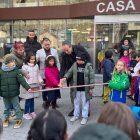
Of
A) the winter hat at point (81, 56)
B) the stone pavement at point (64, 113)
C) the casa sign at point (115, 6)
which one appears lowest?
the stone pavement at point (64, 113)

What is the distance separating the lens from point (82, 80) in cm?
684

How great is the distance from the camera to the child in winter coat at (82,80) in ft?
22.3

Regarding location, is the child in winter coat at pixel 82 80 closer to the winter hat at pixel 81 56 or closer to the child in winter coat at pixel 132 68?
the winter hat at pixel 81 56

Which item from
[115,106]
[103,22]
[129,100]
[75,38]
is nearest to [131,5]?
[103,22]

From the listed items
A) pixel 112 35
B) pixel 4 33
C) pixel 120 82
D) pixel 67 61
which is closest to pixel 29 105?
pixel 67 61

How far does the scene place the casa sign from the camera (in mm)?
11843

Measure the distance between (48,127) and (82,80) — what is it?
4526mm

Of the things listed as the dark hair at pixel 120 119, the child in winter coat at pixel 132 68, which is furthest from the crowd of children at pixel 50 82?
the dark hair at pixel 120 119

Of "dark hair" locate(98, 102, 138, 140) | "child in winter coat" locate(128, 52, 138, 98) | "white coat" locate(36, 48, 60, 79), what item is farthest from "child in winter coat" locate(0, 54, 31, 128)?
"dark hair" locate(98, 102, 138, 140)

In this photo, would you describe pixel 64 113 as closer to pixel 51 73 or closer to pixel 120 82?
pixel 51 73

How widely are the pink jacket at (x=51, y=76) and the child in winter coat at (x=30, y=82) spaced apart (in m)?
0.25

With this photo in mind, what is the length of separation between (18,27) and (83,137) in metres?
14.3

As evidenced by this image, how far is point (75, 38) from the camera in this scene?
47.0 feet

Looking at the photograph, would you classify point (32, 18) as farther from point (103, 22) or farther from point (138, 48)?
point (138, 48)
